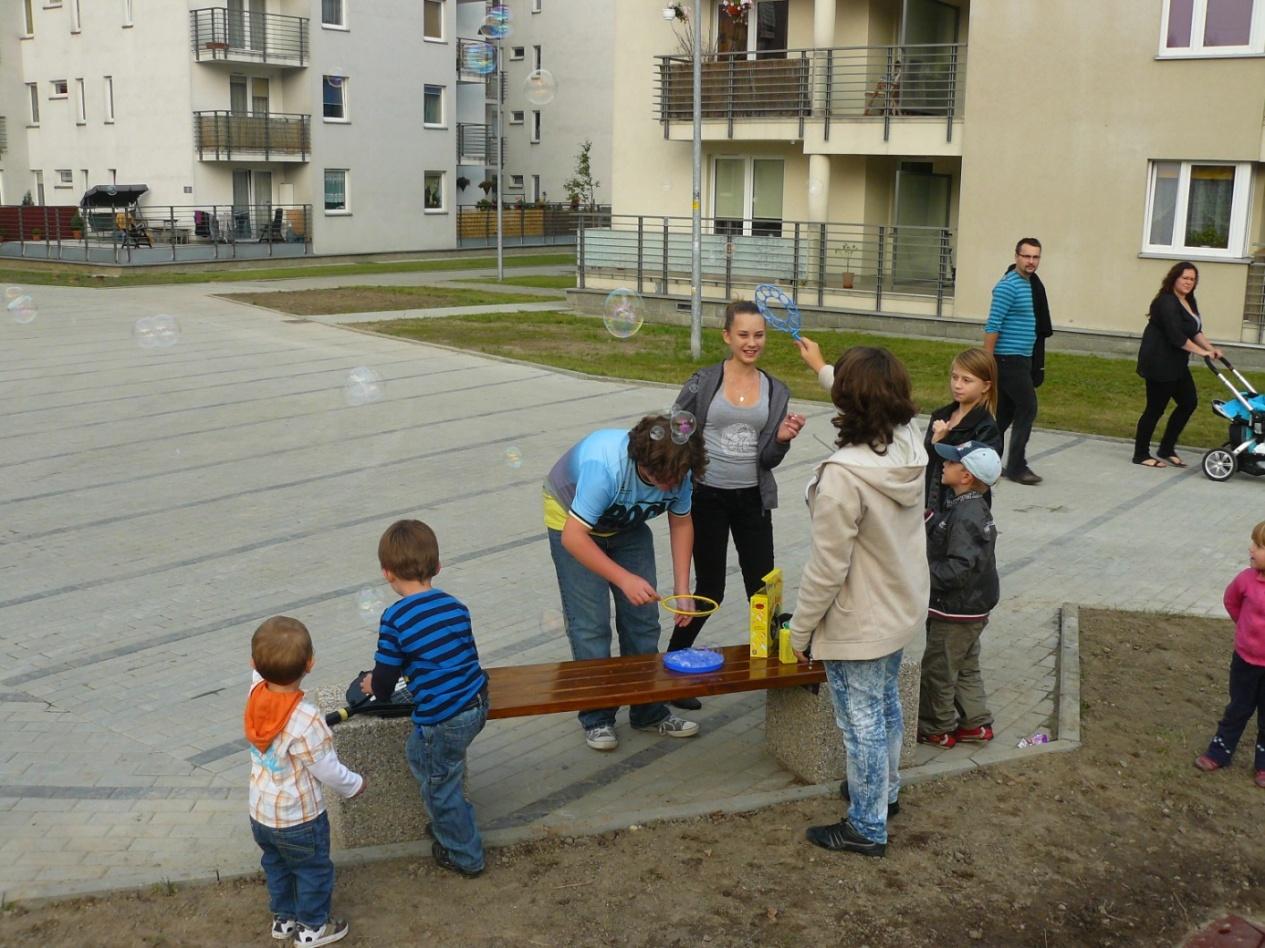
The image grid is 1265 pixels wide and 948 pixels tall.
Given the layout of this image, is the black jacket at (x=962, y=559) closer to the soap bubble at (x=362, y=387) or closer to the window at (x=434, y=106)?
the soap bubble at (x=362, y=387)

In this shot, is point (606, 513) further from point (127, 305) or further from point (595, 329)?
point (127, 305)

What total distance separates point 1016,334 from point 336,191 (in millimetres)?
36245

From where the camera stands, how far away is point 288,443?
13.2m

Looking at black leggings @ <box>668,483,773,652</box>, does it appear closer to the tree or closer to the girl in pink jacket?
the girl in pink jacket

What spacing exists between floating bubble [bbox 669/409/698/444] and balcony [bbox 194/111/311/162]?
38.2 meters

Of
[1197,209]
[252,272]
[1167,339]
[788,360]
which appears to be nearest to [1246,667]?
[1167,339]

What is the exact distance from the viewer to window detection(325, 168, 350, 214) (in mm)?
43625

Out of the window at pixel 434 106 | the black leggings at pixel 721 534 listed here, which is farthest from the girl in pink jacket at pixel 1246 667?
the window at pixel 434 106

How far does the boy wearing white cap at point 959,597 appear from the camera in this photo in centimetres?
571

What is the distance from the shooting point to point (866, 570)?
189 inches

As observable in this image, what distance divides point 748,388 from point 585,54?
50396 mm

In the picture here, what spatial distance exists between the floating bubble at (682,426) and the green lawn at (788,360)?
31.1ft

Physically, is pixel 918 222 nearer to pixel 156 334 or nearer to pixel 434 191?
pixel 156 334

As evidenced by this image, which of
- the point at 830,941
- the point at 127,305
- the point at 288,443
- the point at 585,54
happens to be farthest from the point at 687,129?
the point at 585,54
